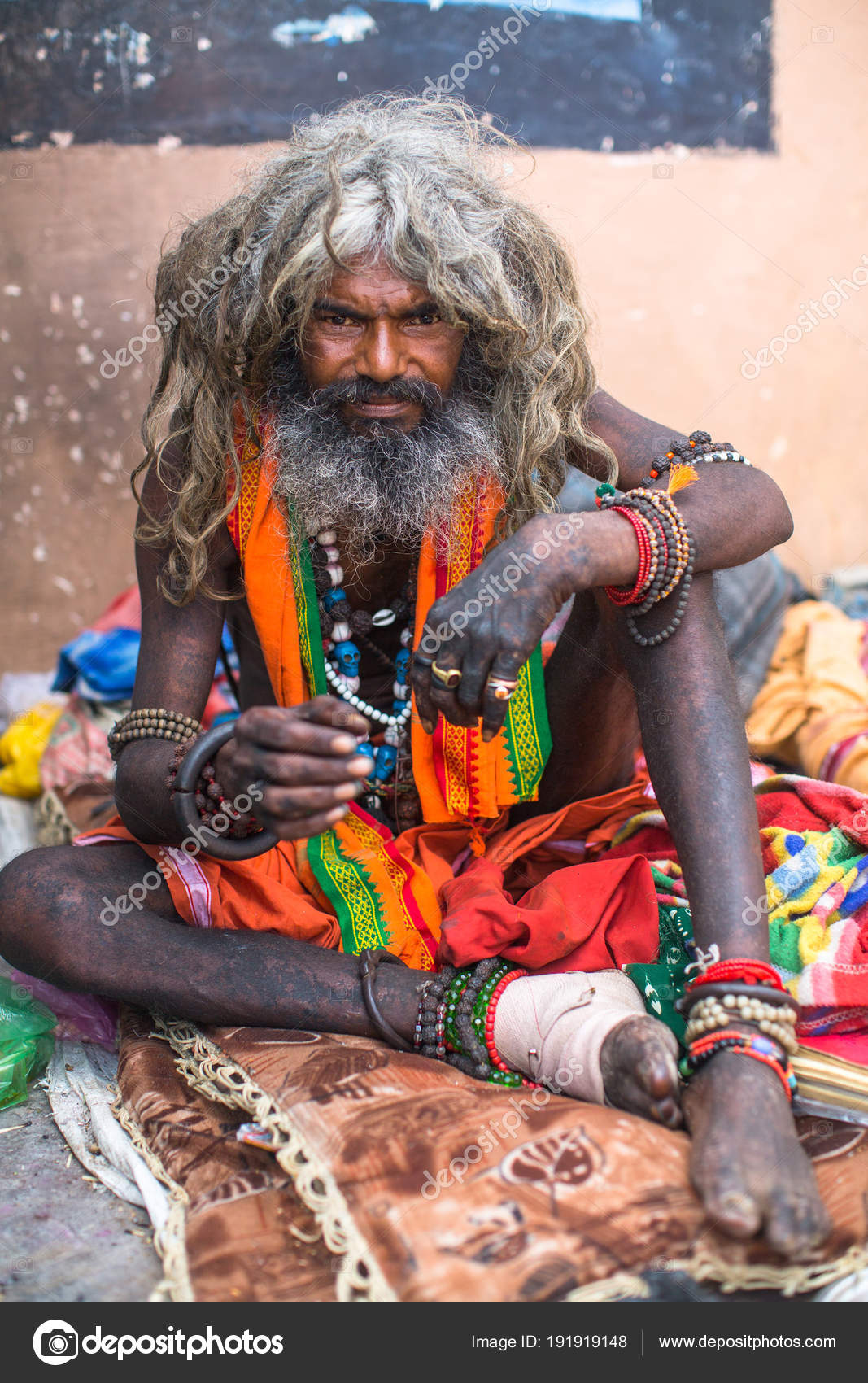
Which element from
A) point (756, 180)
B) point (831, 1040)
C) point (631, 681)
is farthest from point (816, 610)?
point (831, 1040)

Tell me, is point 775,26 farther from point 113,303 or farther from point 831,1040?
point 831,1040

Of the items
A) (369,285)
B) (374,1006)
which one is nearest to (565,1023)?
(374,1006)

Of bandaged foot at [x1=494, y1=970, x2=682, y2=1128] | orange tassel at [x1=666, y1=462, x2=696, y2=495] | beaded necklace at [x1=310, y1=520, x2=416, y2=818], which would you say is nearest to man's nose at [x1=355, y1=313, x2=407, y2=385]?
beaded necklace at [x1=310, y1=520, x2=416, y2=818]

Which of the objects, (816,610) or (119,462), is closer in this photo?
(816,610)

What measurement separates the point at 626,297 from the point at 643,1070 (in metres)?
3.38

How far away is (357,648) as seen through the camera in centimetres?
252

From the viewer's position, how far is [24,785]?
11.8ft

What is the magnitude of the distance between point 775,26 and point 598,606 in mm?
3086

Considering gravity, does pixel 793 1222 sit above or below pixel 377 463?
below

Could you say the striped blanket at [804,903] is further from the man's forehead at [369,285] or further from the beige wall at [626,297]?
the beige wall at [626,297]

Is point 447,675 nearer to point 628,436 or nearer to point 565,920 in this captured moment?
point 565,920

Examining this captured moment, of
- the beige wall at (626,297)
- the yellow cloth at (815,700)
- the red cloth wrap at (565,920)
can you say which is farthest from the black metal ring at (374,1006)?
the beige wall at (626,297)

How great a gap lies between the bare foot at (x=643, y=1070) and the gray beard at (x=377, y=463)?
3.69ft

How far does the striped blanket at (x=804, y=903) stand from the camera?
1.87m
